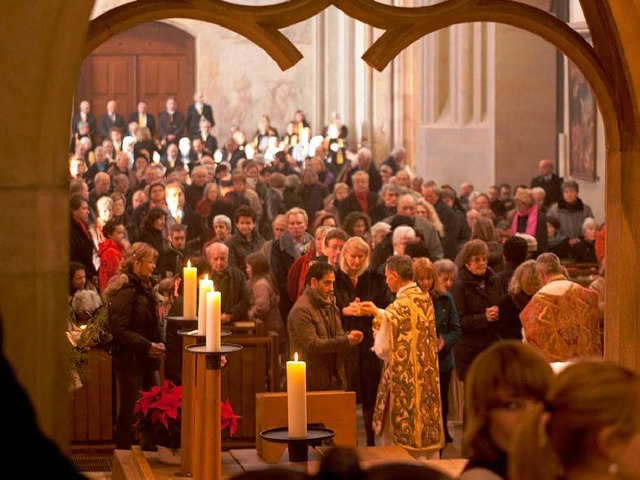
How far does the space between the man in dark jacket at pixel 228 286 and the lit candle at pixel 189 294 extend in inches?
154

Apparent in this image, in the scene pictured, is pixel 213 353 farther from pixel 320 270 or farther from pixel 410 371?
pixel 320 270

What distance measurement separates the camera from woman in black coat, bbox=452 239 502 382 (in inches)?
→ 346

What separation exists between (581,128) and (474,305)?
1011 centimetres

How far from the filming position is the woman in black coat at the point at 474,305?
880 cm

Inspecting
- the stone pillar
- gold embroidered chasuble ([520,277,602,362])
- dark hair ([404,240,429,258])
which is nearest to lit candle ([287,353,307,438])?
the stone pillar

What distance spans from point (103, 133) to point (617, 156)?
78.6 ft

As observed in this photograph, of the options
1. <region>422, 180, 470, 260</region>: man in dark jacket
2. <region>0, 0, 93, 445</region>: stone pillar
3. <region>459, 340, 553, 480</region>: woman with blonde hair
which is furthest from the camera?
<region>422, 180, 470, 260</region>: man in dark jacket

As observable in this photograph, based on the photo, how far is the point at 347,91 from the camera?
1181 inches

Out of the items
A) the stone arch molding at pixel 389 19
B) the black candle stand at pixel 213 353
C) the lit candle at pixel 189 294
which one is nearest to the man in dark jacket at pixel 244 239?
the lit candle at pixel 189 294

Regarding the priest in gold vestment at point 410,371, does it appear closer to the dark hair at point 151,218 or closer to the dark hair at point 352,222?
the dark hair at point 352,222

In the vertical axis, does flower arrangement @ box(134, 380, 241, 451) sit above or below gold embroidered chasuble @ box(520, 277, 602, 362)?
below

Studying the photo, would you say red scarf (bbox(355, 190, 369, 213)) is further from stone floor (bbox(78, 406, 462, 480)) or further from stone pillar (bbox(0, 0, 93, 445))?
stone pillar (bbox(0, 0, 93, 445))

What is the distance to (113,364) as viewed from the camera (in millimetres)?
8531

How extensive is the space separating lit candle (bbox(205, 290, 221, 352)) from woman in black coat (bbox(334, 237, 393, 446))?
3.50 meters
